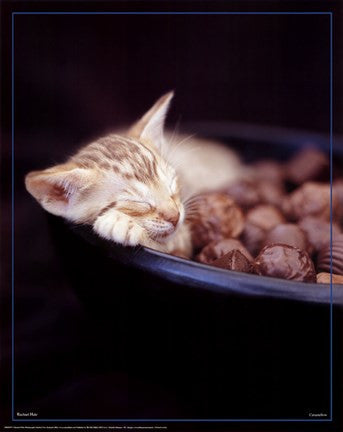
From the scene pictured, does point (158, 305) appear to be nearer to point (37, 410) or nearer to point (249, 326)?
point (249, 326)

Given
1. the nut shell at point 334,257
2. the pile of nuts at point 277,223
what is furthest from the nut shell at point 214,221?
the nut shell at point 334,257

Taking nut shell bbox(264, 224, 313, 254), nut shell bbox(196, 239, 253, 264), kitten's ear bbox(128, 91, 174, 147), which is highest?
kitten's ear bbox(128, 91, 174, 147)

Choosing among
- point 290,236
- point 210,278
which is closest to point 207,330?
point 210,278

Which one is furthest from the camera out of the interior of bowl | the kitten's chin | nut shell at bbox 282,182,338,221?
nut shell at bbox 282,182,338,221

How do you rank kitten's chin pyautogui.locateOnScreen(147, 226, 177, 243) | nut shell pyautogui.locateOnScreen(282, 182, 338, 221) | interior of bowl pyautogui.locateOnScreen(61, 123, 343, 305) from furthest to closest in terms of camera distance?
nut shell pyautogui.locateOnScreen(282, 182, 338, 221)
kitten's chin pyautogui.locateOnScreen(147, 226, 177, 243)
interior of bowl pyautogui.locateOnScreen(61, 123, 343, 305)

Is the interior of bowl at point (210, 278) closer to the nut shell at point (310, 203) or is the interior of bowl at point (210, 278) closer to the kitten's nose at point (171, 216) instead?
the kitten's nose at point (171, 216)

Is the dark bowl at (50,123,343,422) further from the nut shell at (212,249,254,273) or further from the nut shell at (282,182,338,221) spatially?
the nut shell at (282,182,338,221)

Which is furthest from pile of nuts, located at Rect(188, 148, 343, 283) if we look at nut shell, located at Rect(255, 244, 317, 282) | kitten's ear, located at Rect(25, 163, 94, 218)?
kitten's ear, located at Rect(25, 163, 94, 218)

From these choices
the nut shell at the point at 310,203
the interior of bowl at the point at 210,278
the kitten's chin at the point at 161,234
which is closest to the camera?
the interior of bowl at the point at 210,278

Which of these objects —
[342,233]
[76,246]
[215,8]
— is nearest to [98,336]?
[76,246]
